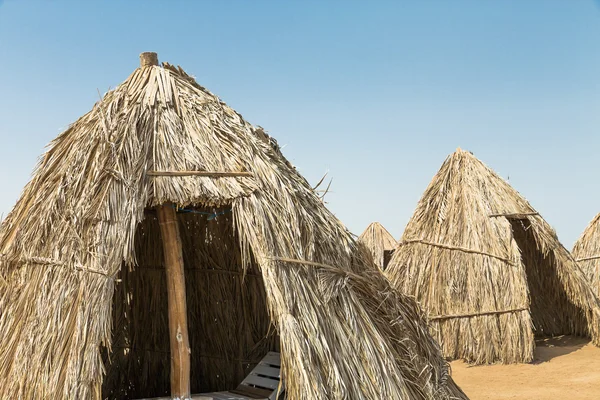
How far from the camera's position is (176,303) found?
6348mm

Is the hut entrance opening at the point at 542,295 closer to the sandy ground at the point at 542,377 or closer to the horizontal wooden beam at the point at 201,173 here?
the sandy ground at the point at 542,377

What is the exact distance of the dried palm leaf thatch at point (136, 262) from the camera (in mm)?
5238

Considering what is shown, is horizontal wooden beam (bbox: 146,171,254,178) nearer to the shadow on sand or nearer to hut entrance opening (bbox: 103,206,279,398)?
hut entrance opening (bbox: 103,206,279,398)

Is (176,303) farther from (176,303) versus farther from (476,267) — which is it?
(476,267)

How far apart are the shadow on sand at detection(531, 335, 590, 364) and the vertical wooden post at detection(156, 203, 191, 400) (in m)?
6.88

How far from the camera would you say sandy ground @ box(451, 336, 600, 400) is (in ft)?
30.7

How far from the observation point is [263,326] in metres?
8.02

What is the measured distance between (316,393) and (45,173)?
9.66 ft

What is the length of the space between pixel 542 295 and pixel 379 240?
9.19 metres

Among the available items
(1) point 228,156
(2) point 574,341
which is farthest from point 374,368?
(2) point 574,341

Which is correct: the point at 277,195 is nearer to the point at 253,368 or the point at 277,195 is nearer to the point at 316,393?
the point at 316,393

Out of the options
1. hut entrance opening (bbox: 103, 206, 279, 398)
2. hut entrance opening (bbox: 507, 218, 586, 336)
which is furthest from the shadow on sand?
hut entrance opening (bbox: 103, 206, 279, 398)

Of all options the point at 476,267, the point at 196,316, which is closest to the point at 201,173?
the point at 196,316

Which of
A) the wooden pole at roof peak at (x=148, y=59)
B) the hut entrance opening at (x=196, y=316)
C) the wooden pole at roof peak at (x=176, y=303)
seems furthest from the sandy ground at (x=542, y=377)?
the wooden pole at roof peak at (x=148, y=59)
